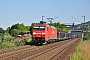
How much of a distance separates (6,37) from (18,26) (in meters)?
103

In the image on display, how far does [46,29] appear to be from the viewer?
40156 millimetres

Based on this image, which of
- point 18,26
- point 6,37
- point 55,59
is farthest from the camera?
point 18,26

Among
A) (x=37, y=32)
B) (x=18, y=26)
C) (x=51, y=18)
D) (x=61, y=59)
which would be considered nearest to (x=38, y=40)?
(x=37, y=32)

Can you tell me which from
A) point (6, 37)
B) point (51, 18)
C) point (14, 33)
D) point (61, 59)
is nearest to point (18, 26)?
point (14, 33)

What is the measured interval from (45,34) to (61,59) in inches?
769

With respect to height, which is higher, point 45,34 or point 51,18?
point 51,18

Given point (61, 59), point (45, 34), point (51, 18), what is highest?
point (51, 18)

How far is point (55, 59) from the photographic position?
19.7 m

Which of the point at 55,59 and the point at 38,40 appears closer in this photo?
the point at 55,59

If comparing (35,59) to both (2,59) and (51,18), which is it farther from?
(51,18)

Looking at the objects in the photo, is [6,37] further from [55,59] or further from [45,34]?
[55,59]

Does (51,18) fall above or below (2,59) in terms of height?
above

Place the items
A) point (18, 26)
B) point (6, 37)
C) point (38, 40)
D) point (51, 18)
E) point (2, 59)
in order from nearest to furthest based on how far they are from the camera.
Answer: point (2, 59) → point (38, 40) → point (6, 37) → point (51, 18) → point (18, 26)

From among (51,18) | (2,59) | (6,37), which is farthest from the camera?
(51,18)
